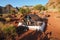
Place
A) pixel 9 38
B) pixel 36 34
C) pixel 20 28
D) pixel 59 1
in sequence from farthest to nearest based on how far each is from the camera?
pixel 59 1 < pixel 20 28 < pixel 36 34 < pixel 9 38

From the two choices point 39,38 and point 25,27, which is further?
point 25,27

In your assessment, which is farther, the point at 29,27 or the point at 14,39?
the point at 29,27

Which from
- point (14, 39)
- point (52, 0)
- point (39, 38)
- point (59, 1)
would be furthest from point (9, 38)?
point (52, 0)

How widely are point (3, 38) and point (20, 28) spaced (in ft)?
11.9

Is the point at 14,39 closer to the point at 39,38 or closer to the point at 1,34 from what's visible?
the point at 1,34

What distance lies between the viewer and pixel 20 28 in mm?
15641

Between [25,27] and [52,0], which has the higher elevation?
[52,0]

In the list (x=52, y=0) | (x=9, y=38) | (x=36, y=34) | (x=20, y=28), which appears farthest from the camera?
(x=52, y=0)

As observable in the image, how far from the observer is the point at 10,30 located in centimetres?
1332

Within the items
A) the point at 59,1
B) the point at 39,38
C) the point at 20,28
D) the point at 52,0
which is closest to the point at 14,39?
the point at 39,38

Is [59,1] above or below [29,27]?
above

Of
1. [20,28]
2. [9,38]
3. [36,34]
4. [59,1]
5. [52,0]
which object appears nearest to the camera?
[9,38]

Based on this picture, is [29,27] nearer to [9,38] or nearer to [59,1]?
[9,38]

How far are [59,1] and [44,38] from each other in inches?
2283
